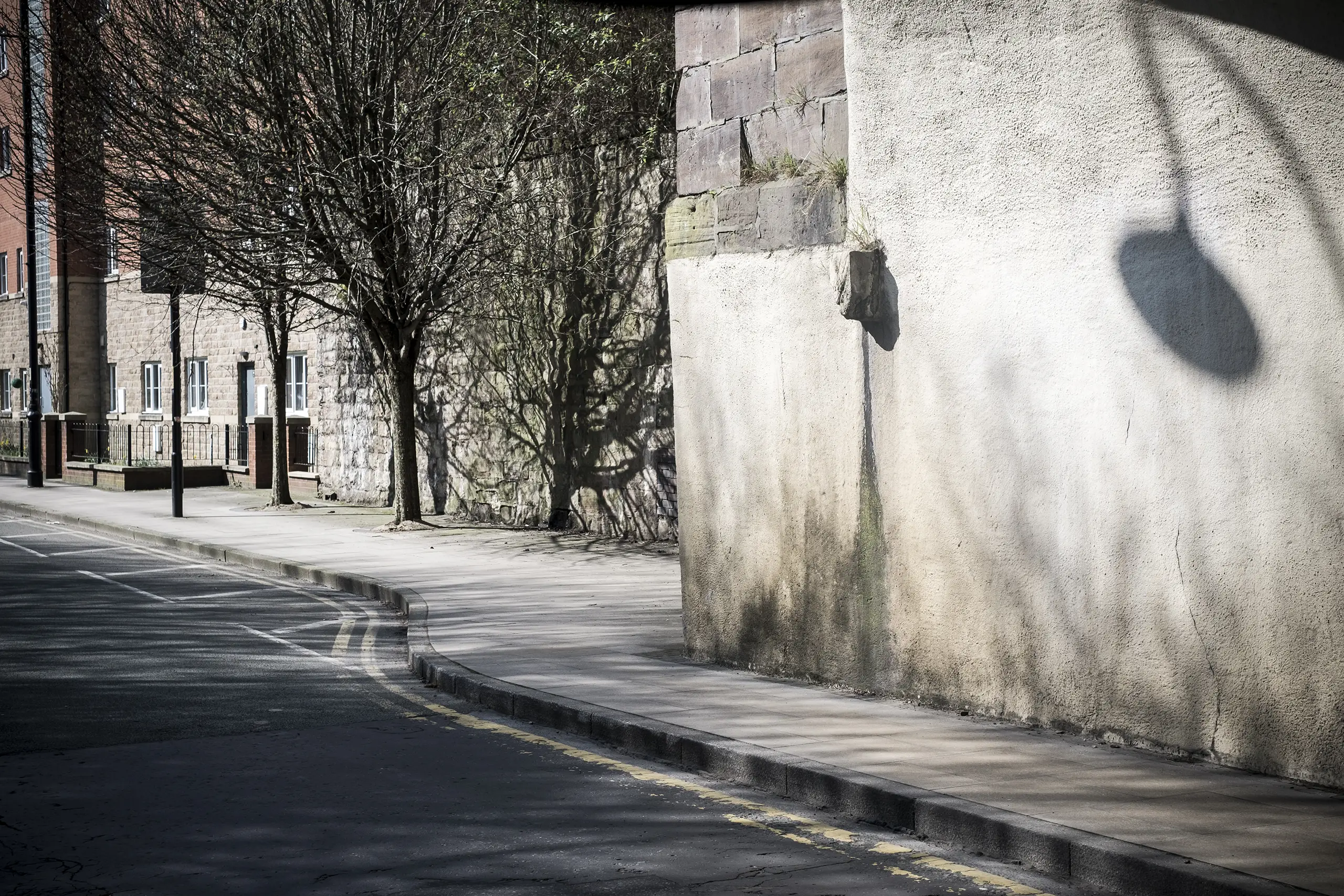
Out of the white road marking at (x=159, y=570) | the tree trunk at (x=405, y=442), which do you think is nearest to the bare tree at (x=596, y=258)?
the tree trunk at (x=405, y=442)

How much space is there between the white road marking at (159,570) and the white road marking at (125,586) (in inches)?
6.3

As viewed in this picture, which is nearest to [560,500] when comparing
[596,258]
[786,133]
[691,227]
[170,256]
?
[596,258]

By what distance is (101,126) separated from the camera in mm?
17562

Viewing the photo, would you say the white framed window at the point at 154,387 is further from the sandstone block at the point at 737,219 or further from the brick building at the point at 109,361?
the sandstone block at the point at 737,219

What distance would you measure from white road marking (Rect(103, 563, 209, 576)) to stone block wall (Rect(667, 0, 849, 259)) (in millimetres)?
8588

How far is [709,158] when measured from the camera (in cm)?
917

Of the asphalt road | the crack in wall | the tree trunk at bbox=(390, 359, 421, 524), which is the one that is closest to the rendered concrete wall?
the crack in wall

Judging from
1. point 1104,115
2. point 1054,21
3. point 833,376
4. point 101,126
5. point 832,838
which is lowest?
point 832,838

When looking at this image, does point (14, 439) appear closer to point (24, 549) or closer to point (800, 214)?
point (24, 549)

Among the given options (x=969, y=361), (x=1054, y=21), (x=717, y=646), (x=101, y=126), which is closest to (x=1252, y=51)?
(x=1054, y=21)

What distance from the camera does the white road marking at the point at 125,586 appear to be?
13.1 meters

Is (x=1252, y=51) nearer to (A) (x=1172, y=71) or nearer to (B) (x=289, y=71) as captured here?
(A) (x=1172, y=71)

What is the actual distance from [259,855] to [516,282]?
14388mm

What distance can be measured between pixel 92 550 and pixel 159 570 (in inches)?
105
